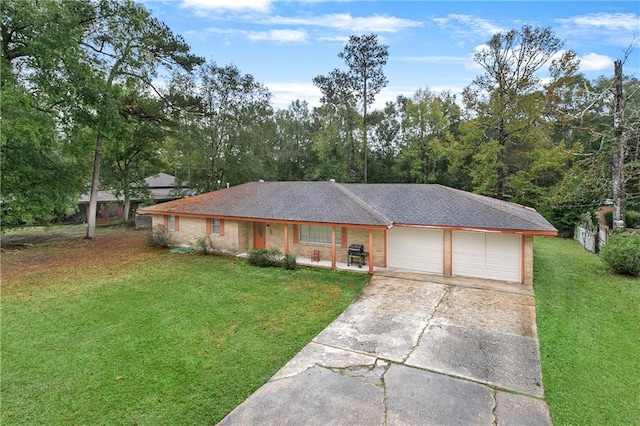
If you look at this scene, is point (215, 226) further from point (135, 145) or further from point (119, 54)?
point (135, 145)

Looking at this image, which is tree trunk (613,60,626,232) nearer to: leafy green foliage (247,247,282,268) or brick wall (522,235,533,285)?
brick wall (522,235,533,285)

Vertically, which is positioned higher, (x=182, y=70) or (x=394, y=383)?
(x=182, y=70)

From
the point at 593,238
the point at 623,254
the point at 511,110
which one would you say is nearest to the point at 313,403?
the point at 623,254

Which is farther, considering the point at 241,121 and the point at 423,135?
the point at 423,135

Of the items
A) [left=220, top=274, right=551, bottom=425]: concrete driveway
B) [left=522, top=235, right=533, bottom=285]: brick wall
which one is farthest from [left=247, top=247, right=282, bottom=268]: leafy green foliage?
[left=522, top=235, right=533, bottom=285]: brick wall

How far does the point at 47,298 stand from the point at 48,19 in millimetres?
12192

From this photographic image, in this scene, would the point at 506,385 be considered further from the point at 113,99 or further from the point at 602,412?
the point at 113,99

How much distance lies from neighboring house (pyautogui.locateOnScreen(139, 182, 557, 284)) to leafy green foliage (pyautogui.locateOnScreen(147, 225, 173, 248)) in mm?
289

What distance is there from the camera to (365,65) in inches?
1134

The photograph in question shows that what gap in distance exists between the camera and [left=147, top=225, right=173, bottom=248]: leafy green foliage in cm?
1697

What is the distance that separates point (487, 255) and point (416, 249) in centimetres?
239

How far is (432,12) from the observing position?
13.8m

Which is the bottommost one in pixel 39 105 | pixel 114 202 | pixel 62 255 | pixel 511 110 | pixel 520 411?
pixel 520 411

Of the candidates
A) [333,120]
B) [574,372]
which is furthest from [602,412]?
[333,120]
